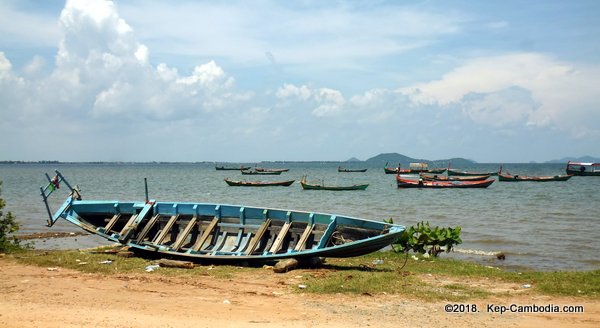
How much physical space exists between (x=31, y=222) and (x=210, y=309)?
20302mm

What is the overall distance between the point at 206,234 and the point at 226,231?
1.81ft

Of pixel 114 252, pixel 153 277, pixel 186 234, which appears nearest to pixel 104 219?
pixel 114 252

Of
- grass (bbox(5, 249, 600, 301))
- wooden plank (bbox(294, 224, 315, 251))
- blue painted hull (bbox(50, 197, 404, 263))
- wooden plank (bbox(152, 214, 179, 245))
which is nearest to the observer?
grass (bbox(5, 249, 600, 301))

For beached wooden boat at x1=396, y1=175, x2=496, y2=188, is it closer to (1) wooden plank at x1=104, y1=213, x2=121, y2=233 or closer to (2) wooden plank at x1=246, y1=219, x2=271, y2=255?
Result: (1) wooden plank at x1=104, y1=213, x2=121, y2=233

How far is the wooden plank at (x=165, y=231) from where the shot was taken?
14.0m

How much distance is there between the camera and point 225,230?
14078 mm

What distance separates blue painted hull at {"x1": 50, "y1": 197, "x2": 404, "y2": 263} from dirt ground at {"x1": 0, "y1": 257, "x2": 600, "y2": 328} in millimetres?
1552

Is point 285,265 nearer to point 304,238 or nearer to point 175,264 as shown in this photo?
point 304,238

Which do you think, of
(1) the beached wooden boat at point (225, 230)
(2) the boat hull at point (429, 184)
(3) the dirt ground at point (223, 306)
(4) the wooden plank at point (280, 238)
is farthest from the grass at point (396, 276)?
(2) the boat hull at point (429, 184)

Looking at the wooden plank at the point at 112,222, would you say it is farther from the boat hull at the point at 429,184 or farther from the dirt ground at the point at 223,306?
the boat hull at the point at 429,184

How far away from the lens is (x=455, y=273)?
40.6 feet

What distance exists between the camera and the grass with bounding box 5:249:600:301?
10.2 meters

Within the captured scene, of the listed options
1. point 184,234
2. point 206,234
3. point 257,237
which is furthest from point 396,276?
point 184,234

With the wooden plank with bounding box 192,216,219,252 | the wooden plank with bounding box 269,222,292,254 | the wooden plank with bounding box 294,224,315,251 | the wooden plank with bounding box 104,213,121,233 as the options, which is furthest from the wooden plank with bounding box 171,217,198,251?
the wooden plank with bounding box 294,224,315,251
